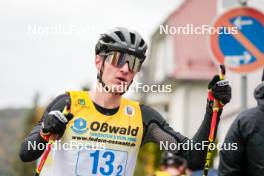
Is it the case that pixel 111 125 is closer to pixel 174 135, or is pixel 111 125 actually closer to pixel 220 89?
pixel 174 135

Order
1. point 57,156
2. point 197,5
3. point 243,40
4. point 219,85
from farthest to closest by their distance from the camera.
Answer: point 197,5, point 243,40, point 57,156, point 219,85

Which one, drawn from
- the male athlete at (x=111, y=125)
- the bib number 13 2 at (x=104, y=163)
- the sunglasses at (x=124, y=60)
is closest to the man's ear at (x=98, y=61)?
the male athlete at (x=111, y=125)

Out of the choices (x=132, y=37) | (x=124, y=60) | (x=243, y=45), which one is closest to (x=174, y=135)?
(x=124, y=60)

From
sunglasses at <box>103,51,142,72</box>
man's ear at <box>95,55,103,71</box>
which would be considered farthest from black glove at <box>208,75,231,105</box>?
man's ear at <box>95,55,103,71</box>

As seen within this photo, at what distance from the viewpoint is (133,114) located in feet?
16.7

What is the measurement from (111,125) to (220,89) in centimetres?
91

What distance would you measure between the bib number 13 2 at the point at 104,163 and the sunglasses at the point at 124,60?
590 mm

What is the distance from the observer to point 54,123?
176 inches

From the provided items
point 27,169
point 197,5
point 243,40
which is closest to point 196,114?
point 197,5

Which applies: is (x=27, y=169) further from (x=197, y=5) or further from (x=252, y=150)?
(x=252, y=150)

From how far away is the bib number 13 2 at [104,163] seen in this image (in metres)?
4.79

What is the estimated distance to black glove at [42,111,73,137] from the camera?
448cm

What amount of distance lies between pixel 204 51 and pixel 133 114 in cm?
2852

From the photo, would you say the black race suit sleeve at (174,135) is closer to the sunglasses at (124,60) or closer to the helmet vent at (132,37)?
the sunglasses at (124,60)
